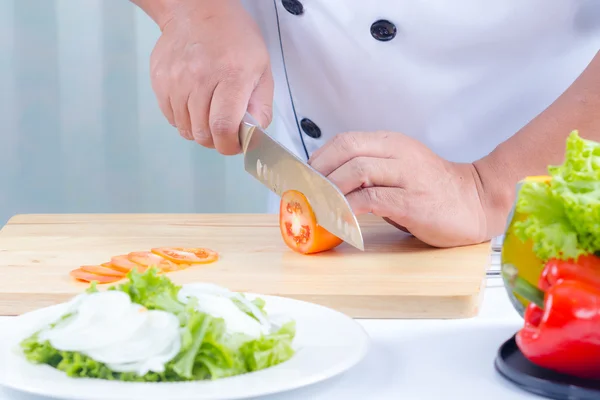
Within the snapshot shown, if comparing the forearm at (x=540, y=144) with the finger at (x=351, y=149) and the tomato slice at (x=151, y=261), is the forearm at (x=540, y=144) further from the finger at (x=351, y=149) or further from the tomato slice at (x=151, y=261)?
the tomato slice at (x=151, y=261)

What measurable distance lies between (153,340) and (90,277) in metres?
0.49

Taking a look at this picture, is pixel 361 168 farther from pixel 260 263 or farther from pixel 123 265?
pixel 123 265

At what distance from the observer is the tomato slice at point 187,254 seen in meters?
1.25

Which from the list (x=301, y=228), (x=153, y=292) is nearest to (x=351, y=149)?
(x=301, y=228)

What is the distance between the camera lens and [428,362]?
0.81 meters

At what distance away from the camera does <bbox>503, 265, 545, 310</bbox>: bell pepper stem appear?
712mm

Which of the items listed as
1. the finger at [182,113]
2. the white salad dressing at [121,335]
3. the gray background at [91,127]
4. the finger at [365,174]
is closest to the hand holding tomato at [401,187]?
the finger at [365,174]

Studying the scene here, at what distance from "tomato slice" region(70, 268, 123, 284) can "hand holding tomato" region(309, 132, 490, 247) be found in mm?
347

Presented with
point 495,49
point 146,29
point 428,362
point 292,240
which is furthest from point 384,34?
point 146,29

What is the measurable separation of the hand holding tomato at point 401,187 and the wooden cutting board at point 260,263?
0.11 feet

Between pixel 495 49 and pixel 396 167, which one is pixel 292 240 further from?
pixel 495 49

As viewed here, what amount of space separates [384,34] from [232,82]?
0.96 feet

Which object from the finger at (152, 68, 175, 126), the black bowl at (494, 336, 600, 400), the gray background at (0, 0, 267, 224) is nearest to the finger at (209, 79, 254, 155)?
the finger at (152, 68, 175, 126)

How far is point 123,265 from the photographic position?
3.96 feet
